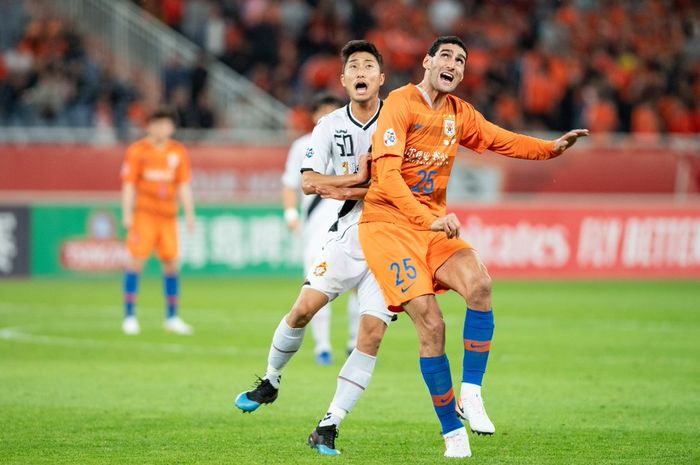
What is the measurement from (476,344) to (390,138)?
4.36ft

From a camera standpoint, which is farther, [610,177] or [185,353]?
[610,177]

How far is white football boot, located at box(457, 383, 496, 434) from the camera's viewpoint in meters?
7.06

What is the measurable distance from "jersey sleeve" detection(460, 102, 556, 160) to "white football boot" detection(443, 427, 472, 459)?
1.79m

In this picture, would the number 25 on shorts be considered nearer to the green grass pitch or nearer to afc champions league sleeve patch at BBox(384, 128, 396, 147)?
afc champions league sleeve patch at BBox(384, 128, 396, 147)

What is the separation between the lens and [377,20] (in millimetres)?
26828

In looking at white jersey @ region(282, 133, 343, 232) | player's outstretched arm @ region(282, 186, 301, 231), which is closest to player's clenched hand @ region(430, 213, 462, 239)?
white jersey @ region(282, 133, 343, 232)

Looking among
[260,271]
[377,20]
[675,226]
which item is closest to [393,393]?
[260,271]

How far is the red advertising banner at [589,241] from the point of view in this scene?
2239 centimetres

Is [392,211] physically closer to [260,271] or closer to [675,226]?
[260,271]

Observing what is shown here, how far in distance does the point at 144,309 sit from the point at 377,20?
453 inches

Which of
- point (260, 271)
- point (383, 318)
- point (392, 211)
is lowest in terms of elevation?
point (260, 271)

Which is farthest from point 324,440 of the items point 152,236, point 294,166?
point 152,236

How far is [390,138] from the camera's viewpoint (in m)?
7.04

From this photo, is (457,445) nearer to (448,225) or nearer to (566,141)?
(448,225)
